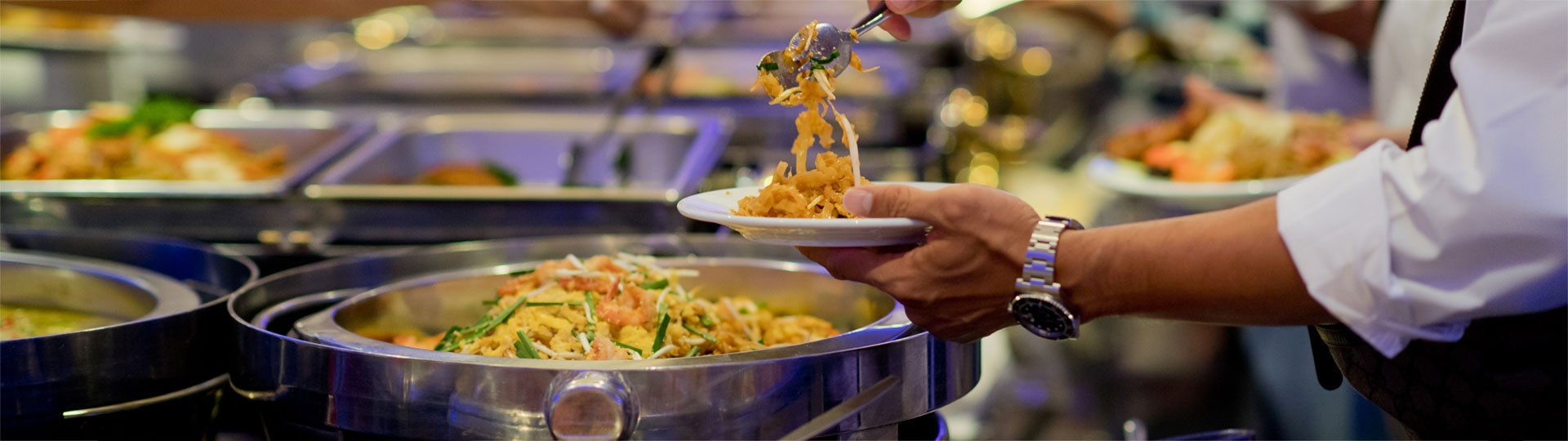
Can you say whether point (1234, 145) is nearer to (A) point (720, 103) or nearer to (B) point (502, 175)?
(A) point (720, 103)

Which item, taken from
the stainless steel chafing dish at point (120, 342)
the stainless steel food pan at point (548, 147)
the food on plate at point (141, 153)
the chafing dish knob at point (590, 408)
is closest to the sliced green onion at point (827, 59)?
the chafing dish knob at point (590, 408)

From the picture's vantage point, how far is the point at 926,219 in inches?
46.8

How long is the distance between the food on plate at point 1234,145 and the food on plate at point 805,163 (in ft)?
6.77

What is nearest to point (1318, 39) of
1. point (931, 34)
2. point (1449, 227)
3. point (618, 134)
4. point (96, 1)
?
point (931, 34)

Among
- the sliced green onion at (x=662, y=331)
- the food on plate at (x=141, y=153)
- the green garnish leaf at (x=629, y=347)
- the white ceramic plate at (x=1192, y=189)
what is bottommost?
the white ceramic plate at (x=1192, y=189)

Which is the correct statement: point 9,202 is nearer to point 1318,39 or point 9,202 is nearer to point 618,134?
point 618,134

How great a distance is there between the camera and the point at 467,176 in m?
2.69

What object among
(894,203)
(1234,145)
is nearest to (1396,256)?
(894,203)

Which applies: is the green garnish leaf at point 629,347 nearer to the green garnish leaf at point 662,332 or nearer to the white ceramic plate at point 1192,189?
the green garnish leaf at point 662,332

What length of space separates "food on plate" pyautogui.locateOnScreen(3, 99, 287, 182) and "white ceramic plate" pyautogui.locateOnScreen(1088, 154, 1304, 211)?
2.38m

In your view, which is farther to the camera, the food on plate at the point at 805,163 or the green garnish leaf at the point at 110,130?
the green garnish leaf at the point at 110,130

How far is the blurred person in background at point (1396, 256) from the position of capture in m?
1.05

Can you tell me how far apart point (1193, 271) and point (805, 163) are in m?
0.49

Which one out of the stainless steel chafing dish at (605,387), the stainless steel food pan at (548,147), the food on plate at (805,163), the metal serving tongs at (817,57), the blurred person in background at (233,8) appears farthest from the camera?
the stainless steel food pan at (548,147)
